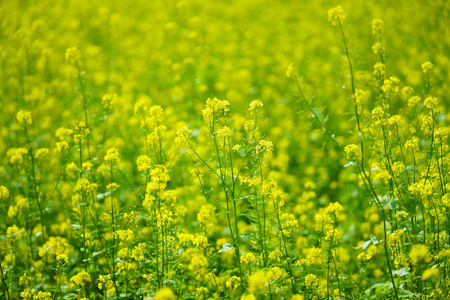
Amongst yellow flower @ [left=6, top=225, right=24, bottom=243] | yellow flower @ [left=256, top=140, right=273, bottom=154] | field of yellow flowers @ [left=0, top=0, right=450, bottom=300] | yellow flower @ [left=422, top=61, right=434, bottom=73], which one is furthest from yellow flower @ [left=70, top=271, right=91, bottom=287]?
yellow flower @ [left=422, top=61, right=434, bottom=73]

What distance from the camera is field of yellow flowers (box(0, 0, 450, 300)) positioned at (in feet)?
10.2

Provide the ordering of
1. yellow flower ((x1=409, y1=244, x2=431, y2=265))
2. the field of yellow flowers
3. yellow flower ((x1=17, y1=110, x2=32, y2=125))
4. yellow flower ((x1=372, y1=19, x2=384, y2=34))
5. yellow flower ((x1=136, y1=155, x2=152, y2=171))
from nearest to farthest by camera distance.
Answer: yellow flower ((x1=409, y1=244, x2=431, y2=265)) < the field of yellow flowers < yellow flower ((x1=136, y1=155, x2=152, y2=171)) < yellow flower ((x1=372, y1=19, x2=384, y2=34)) < yellow flower ((x1=17, y1=110, x2=32, y2=125))

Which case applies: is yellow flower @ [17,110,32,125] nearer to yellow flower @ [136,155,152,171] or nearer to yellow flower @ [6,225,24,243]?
yellow flower @ [6,225,24,243]

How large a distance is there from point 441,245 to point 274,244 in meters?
1.24

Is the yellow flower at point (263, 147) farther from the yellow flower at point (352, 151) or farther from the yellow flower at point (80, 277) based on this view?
the yellow flower at point (80, 277)

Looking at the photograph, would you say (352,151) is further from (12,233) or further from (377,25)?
(12,233)

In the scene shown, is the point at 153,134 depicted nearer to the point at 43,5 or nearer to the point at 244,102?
the point at 244,102

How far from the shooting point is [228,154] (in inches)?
168

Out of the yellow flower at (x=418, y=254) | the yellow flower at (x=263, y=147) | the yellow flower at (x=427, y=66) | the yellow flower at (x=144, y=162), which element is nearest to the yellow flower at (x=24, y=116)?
the yellow flower at (x=144, y=162)

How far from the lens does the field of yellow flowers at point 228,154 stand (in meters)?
3.09

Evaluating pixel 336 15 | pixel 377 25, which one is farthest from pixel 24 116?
pixel 377 25

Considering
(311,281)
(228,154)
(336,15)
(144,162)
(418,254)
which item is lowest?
(311,281)

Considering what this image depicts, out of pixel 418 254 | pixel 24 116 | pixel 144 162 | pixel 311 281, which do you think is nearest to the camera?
pixel 418 254

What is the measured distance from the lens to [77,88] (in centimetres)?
429
